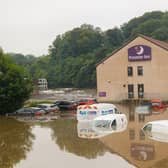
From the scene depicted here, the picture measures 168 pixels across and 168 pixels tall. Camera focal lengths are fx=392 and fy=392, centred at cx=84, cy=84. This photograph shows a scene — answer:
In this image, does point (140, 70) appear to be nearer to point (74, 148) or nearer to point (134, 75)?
point (134, 75)

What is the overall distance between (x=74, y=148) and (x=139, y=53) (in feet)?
88.1

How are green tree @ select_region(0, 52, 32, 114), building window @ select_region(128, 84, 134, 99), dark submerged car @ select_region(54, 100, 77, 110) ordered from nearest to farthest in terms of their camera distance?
green tree @ select_region(0, 52, 32, 114) < dark submerged car @ select_region(54, 100, 77, 110) < building window @ select_region(128, 84, 134, 99)

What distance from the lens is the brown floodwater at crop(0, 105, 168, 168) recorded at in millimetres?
19391

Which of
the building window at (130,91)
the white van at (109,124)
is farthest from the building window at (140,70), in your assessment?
the white van at (109,124)

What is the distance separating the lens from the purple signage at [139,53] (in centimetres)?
4722

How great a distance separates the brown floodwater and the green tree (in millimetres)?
8596

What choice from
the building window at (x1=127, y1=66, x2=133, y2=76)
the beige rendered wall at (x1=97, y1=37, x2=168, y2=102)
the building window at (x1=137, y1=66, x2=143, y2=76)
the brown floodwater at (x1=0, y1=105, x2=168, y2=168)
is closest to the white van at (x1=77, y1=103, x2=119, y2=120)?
the brown floodwater at (x1=0, y1=105, x2=168, y2=168)

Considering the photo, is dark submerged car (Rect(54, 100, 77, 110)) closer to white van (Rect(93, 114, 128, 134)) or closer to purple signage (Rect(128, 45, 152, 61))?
purple signage (Rect(128, 45, 152, 61))

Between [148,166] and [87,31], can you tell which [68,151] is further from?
[87,31]

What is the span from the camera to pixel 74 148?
2297 cm

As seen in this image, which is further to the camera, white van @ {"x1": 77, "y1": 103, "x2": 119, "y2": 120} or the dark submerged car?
the dark submerged car

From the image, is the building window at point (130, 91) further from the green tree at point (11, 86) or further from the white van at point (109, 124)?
the white van at point (109, 124)

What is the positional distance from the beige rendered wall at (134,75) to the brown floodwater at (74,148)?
51.8ft

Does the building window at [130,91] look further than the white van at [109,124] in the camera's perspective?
Yes
